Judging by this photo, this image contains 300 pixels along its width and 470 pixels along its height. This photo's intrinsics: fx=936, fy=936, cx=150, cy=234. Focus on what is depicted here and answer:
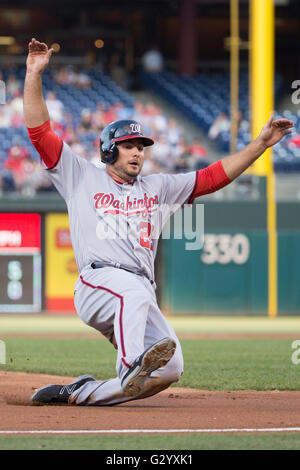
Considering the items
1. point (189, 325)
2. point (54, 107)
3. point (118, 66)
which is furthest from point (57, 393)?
point (118, 66)

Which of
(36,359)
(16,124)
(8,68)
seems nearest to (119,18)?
(8,68)

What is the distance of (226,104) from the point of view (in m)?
21.5

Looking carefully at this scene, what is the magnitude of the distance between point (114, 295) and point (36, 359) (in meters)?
3.85

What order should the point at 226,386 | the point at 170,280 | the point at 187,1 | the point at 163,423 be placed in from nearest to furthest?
the point at 163,423, the point at 226,386, the point at 170,280, the point at 187,1

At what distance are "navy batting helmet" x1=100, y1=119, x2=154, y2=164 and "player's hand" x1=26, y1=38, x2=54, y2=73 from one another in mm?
575

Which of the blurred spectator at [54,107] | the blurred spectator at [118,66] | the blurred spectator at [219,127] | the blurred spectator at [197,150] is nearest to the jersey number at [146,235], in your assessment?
the blurred spectator at [197,150]

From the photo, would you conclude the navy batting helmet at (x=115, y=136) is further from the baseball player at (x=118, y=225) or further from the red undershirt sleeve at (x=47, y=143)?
the red undershirt sleeve at (x=47, y=143)

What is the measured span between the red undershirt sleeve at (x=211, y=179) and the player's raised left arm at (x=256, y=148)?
0.04 metres

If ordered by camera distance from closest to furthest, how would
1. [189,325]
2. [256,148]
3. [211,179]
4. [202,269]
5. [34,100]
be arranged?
1. [34,100]
2. [256,148]
3. [211,179]
4. [189,325]
5. [202,269]

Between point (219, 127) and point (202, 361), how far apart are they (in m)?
11.3

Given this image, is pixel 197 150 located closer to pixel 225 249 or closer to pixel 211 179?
pixel 225 249

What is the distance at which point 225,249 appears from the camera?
1603cm

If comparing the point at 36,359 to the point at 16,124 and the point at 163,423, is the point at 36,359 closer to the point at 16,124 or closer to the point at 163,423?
the point at 163,423

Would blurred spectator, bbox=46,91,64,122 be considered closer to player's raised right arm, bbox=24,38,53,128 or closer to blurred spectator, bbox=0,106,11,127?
blurred spectator, bbox=0,106,11,127
